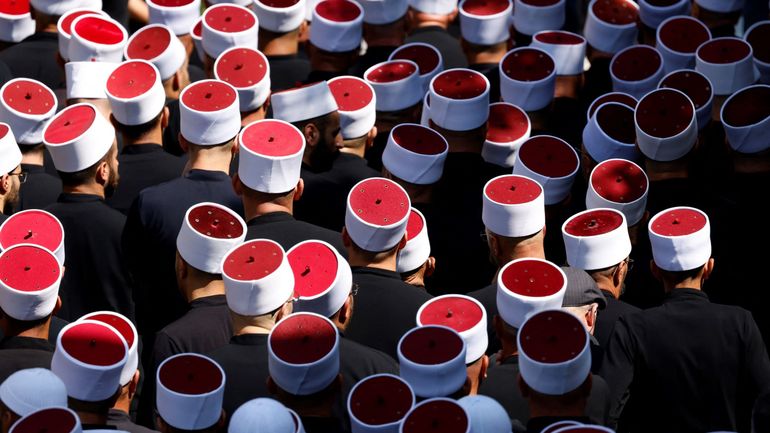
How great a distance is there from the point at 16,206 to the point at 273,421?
9.40ft

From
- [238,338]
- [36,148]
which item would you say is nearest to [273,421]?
[238,338]

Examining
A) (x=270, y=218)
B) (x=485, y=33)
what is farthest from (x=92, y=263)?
(x=485, y=33)

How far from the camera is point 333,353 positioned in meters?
5.32

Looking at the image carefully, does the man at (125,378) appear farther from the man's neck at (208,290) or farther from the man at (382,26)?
the man at (382,26)

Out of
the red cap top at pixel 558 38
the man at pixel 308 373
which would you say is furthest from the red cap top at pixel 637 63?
the man at pixel 308 373

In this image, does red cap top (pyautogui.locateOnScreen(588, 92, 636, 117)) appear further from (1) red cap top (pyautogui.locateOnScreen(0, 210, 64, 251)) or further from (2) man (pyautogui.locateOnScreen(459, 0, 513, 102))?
(1) red cap top (pyautogui.locateOnScreen(0, 210, 64, 251))

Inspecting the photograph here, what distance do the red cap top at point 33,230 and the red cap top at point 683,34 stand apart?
345cm

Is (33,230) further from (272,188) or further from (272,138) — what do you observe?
(272,138)

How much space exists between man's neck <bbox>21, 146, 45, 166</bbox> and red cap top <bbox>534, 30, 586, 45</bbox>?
2628 mm

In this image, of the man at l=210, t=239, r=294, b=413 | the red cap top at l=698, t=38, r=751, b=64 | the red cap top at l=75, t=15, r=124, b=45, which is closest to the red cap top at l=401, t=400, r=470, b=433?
the man at l=210, t=239, r=294, b=413

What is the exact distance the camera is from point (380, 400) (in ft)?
16.5

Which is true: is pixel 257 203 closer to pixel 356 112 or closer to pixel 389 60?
pixel 356 112

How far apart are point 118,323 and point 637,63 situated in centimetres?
349

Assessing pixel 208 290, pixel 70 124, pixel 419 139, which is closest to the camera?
pixel 208 290
